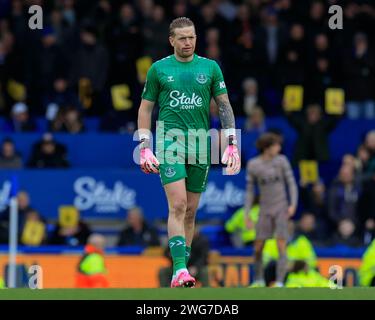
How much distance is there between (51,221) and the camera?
21938mm

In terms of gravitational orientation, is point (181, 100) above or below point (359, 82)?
below

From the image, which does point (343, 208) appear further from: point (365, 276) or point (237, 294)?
point (237, 294)

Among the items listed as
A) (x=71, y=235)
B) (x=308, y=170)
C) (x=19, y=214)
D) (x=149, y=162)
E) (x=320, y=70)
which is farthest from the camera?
(x=320, y=70)

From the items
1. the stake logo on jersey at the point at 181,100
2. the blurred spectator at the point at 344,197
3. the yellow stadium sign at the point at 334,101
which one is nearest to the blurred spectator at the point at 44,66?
the yellow stadium sign at the point at 334,101

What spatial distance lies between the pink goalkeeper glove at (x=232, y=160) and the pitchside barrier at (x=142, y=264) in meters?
6.51

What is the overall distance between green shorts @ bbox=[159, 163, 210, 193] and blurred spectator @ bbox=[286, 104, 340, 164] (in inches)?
381

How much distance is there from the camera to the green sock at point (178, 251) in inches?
490

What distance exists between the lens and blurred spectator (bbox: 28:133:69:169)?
879 inches

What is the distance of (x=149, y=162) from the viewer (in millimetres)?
12422

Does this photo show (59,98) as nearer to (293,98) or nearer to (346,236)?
(293,98)

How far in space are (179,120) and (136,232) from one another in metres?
8.42

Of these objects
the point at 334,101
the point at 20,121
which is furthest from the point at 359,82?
the point at 20,121

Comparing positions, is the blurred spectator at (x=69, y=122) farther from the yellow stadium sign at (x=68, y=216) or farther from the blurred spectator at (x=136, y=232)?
the blurred spectator at (x=136, y=232)
